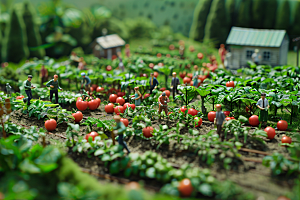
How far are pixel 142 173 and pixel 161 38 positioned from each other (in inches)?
882

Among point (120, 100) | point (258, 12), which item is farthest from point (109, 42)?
point (258, 12)

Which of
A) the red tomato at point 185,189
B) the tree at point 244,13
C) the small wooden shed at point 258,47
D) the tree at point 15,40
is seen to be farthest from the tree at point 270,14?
the red tomato at point 185,189

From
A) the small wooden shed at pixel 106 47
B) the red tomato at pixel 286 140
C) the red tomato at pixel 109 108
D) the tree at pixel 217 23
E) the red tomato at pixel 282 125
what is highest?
the tree at pixel 217 23

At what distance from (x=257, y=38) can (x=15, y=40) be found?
16.1 metres

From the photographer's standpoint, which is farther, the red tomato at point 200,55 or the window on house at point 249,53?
the red tomato at point 200,55

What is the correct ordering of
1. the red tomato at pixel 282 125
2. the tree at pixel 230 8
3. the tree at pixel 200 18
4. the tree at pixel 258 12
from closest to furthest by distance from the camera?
the red tomato at pixel 282 125
the tree at pixel 258 12
the tree at pixel 230 8
the tree at pixel 200 18

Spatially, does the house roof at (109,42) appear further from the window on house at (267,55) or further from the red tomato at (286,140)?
the red tomato at (286,140)

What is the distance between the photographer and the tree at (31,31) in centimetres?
2253

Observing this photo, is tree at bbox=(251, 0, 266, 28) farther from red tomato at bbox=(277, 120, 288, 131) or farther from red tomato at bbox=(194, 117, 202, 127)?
red tomato at bbox=(194, 117, 202, 127)

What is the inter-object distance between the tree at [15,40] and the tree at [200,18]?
1438 cm

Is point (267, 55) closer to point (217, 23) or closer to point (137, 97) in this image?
point (217, 23)

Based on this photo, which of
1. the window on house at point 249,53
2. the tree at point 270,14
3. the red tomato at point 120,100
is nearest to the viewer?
the red tomato at point 120,100

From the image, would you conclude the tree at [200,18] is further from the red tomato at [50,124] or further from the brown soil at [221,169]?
the red tomato at [50,124]

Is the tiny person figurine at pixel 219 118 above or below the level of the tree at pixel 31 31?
below
